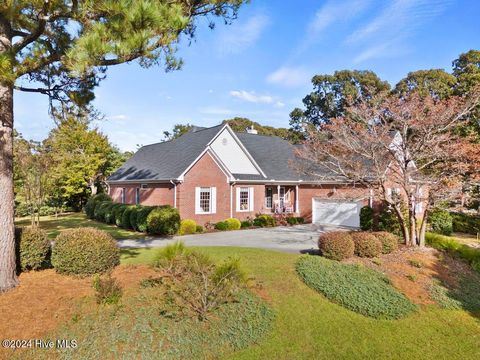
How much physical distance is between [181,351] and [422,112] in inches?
488

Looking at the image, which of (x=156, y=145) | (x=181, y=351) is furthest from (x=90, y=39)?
(x=156, y=145)

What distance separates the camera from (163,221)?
17.0 metres

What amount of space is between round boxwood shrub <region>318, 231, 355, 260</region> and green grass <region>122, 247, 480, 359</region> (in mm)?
2214

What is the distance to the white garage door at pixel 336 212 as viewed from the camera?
68.2 feet

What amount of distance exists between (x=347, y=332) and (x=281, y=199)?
19.0 metres

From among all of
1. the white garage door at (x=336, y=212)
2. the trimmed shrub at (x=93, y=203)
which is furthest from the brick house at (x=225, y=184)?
the trimmed shrub at (x=93, y=203)

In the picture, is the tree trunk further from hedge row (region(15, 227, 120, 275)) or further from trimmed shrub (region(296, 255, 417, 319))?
trimmed shrub (region(296, 255, 417, 319))

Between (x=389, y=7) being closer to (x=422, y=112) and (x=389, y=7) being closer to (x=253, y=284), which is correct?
(x=422, y=112)

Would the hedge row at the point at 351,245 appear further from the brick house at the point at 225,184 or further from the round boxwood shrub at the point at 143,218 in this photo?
the round boxwood shrub at the point at 143,218

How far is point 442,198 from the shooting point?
486 inches

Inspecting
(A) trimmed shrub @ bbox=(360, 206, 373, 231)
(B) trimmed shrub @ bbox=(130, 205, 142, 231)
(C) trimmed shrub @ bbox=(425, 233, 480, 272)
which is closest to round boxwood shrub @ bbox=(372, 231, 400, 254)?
(C) trimmed shrub @ bbox=(425, 233, 480, 272)

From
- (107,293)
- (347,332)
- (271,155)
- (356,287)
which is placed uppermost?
(271,155)

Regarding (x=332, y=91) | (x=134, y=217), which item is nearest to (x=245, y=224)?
(x=134, y=217)

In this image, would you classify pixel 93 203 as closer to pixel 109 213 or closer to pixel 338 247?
pixel 109 213
